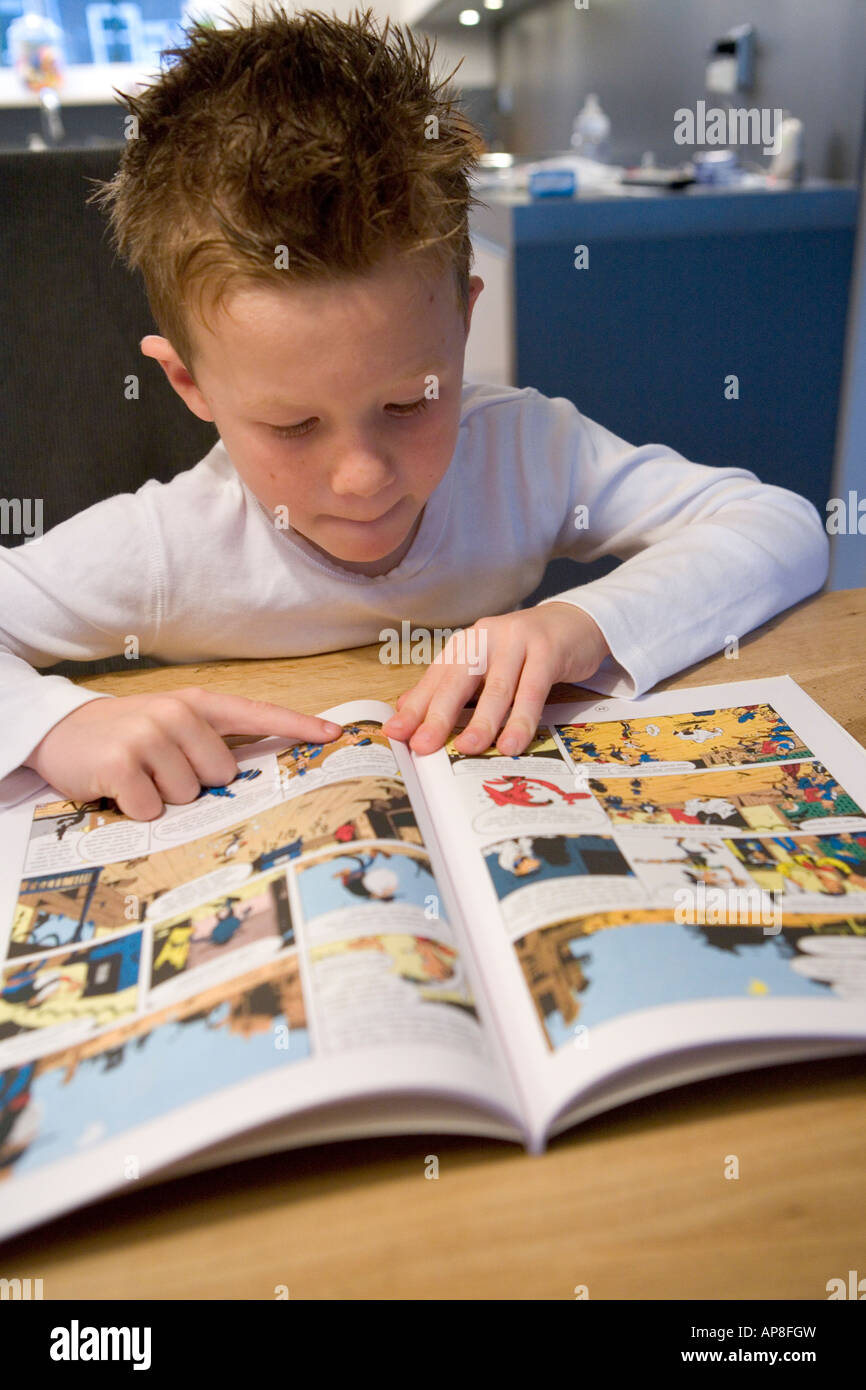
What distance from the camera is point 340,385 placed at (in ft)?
1.91

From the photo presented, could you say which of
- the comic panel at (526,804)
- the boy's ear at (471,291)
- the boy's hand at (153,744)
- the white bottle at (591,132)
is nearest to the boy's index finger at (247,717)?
the boy's hand at (153,744)

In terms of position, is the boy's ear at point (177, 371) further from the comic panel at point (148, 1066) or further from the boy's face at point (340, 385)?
the comic panel at point (148, 1066)

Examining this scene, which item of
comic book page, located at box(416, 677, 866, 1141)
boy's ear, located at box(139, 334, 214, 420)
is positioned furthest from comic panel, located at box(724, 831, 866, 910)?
boy's ear, located at box(139, 334, 214, 420)

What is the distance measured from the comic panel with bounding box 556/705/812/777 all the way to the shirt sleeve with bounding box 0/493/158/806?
328mm

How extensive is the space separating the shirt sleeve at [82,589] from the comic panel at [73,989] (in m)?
0.28

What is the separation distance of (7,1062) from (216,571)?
488 millimetres

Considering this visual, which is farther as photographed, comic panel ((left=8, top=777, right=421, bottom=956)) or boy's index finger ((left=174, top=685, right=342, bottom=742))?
boy's index finger ((left=174, top=685, right=342, bottom=742))

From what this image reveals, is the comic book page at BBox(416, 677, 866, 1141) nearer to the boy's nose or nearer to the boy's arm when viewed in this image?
the boy's arm

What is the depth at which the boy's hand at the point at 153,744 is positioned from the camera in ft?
1.77

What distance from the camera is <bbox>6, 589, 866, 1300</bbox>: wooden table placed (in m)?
0.32

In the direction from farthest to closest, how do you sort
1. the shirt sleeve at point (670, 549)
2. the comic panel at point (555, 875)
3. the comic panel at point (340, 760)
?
the shirt sleeve at point (670, 549)
the comic panel at point (340, 760)
the comic panel at point (555, 875)

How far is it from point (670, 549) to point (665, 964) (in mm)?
439
